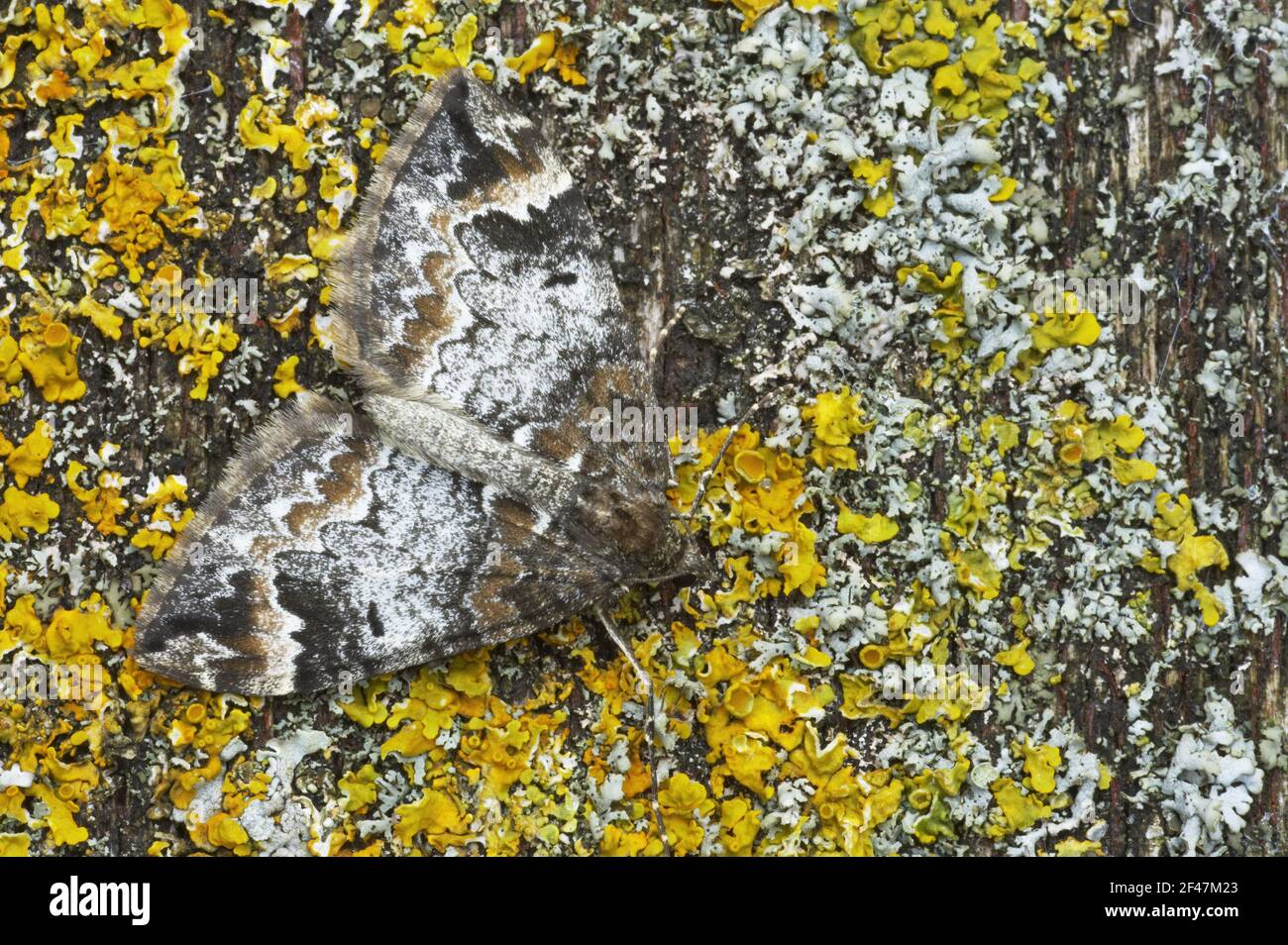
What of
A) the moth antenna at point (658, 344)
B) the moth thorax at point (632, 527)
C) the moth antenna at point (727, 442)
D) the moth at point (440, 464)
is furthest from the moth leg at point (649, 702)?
the moth antenna at point (658, 344)

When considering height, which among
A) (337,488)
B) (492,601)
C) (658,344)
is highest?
(658,344)

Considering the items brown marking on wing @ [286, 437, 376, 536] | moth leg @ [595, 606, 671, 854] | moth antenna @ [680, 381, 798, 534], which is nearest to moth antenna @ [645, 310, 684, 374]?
moth antenna @ [680, 381, 798, 534]

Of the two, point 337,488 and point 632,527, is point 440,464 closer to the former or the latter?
point 337,488

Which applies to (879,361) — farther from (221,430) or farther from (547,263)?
(221,430)

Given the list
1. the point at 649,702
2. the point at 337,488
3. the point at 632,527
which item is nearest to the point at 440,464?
the point at 337,488

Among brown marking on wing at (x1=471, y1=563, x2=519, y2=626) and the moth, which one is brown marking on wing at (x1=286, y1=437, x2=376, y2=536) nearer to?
the moth

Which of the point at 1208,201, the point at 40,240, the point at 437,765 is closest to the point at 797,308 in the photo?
the point at 1208,201
